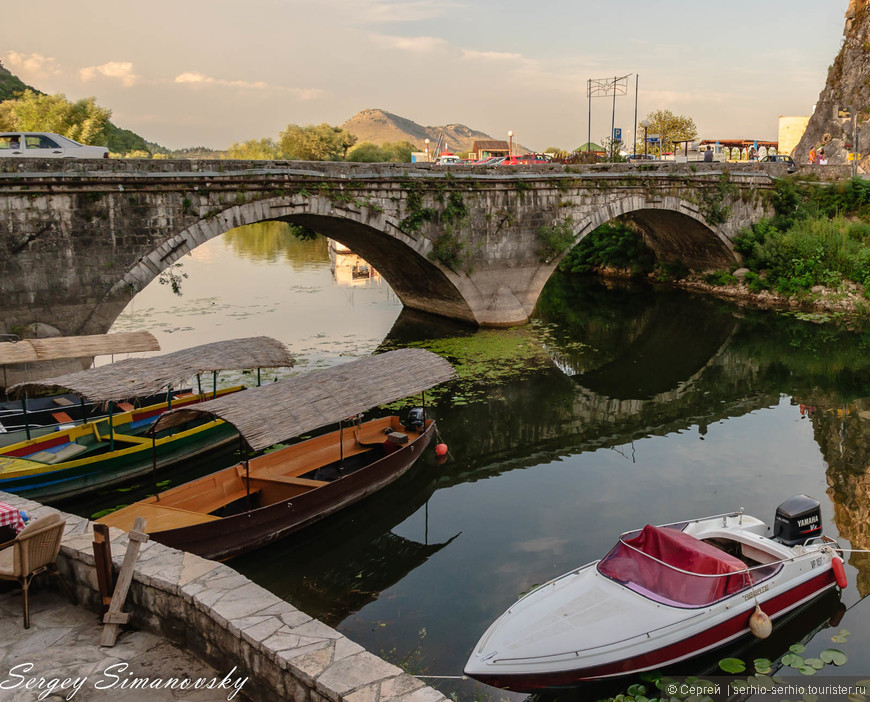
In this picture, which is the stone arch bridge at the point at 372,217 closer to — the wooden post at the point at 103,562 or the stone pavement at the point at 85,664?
the stone pavement at the point at 85,664

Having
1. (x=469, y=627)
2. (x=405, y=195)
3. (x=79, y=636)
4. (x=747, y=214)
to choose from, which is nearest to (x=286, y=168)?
(x=405, y=195)

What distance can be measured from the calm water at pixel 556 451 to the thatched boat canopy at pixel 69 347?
285 centimetres

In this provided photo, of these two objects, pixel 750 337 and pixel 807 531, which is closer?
pixel 807 531

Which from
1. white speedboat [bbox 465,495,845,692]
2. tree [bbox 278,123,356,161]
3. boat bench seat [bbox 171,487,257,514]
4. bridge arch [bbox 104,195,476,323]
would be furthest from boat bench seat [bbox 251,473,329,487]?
tree [bbox 278,123,356,161]

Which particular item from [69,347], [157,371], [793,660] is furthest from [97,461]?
[793,660]

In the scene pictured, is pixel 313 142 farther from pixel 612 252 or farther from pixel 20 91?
pixel 612 252

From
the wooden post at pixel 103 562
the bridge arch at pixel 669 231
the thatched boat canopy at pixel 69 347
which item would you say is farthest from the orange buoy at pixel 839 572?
the bridge arch at pixel 669 231

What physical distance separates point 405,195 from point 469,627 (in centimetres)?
1371

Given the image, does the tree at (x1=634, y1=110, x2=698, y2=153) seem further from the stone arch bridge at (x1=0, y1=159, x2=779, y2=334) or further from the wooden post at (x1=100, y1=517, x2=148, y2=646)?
the wooden post at (x1=100, y1=517, x2=148, y2=646)

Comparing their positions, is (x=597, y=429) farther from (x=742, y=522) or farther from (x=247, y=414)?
(x=247, y=414)

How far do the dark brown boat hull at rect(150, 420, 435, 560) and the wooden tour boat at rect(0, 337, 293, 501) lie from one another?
4.94 feet

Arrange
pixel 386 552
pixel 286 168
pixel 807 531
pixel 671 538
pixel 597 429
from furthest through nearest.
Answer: pixel 286 168
pixel 597 429
pixel 386 552
pixel 807 531
pixel 671 538

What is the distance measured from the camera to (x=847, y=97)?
41.8 meters

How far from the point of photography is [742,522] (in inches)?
344
